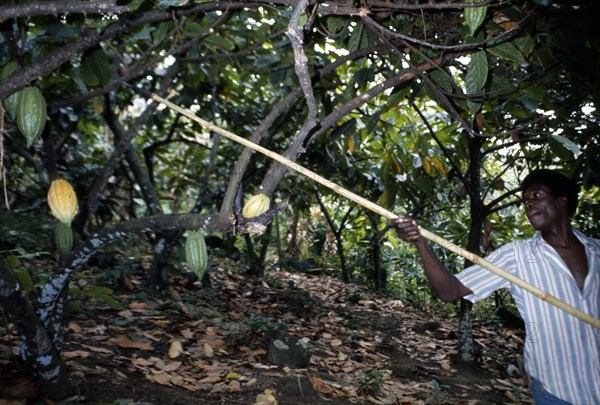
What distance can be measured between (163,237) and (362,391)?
1.91 metres

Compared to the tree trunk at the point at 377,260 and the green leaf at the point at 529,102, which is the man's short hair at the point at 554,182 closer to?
the green leaf at the point at 529,102

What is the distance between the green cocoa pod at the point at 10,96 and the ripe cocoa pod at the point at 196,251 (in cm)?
66

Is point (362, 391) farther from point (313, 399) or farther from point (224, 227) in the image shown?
point (224, 227)

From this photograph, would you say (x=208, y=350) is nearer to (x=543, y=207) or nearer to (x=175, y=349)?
(x=175, y=349)

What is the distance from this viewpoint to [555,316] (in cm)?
157

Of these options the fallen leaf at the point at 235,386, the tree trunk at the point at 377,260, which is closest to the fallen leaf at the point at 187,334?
the fallen leaf at the point at 235,386

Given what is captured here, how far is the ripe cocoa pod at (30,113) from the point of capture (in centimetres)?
121

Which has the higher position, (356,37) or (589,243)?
(356,37)

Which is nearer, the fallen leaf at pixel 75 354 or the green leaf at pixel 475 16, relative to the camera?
the green leaf at pixel 475 16

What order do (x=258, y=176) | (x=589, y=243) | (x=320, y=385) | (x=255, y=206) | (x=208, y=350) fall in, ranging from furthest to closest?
(x=258, y=176)
(x=208, y=350)
(x=320, y=385)
(x=589, y=243)
(x=255, y=206)

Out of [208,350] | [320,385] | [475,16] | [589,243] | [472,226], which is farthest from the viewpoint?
[472,226]

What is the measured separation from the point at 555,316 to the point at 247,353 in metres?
1.80

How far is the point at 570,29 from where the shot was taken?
4.70 feet

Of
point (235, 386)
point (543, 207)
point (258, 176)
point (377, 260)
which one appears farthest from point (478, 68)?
point (377, 260)
